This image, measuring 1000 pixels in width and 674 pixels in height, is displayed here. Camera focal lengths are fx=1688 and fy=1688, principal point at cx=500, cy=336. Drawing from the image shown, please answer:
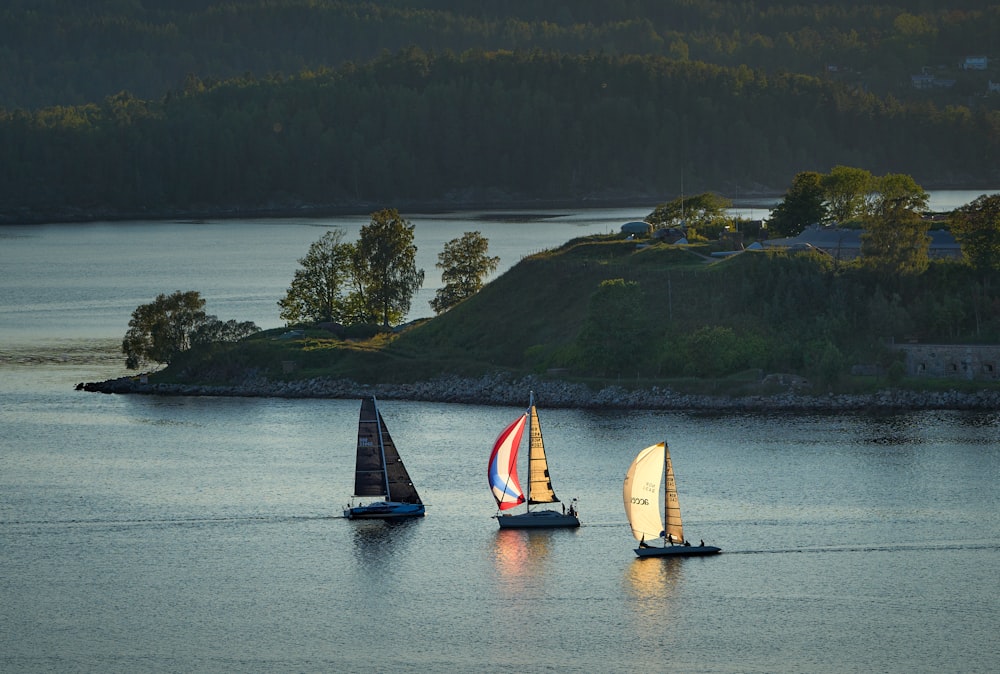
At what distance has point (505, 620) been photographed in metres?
59.6

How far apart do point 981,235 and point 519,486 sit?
165 ft

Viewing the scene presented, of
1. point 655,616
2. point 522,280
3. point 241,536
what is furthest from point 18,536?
point 522,280

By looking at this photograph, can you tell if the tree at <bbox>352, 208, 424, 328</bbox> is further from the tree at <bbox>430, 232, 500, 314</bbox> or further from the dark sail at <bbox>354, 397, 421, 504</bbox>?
the dark sail at <bbox>354, 397, 421, 504</bbox>

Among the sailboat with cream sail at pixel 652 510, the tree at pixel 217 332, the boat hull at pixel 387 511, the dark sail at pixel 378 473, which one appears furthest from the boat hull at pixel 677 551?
the tree at pixel 217 332

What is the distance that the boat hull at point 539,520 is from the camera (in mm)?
70438

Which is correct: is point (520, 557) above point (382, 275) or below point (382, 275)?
below

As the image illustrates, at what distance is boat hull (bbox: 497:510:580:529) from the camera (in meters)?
70.4

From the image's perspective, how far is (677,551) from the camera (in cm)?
6581

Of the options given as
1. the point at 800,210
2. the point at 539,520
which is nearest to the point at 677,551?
the point at 539,520

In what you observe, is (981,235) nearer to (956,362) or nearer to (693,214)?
(956,362)

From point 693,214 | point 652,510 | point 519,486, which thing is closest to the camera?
point 652,510

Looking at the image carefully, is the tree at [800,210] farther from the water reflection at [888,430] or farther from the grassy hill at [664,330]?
the water reflection at [888,430]

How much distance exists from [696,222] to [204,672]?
285 ft

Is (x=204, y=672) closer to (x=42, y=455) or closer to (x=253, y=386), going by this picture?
(x=42, y=455)
